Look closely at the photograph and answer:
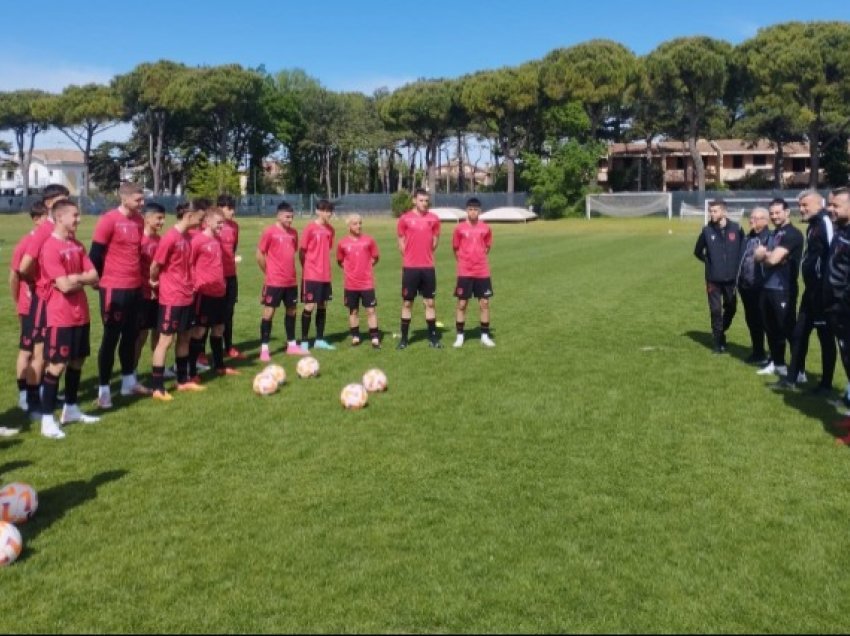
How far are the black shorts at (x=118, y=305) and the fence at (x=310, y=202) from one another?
5784 centimetres

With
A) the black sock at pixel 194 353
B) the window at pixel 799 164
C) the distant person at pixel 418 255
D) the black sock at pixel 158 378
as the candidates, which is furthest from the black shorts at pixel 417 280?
the window at pixel 799 164

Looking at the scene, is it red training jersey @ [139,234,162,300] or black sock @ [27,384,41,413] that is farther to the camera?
red training jersey @ [139,234,162,300]

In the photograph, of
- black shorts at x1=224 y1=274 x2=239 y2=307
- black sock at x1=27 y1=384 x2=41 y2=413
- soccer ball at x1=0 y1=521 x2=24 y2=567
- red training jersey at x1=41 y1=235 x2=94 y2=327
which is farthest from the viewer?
black shorts at x1=224 y1=274 x2=239 y2=307

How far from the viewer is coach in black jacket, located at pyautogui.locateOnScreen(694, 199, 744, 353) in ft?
34.5

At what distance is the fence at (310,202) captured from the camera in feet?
220

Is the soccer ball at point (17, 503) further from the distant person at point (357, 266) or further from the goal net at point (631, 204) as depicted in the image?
the goal net at point (631, 204)

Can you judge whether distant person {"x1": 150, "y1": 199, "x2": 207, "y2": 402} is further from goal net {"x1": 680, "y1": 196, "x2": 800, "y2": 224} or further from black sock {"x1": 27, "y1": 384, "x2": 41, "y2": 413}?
goal net {"x1": 680, "y1": 196, "x2": 800, "y2": 224}

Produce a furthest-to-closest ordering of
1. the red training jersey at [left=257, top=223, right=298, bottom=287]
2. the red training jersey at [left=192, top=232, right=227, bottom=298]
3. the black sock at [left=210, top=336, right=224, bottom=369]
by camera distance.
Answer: the red training jersey at [left=257, top=223, right=298, bottom=287] < the black sock at [left=210, top=336, right=224, bottom=369] < the red training jersey at [left=192, top=232, right=227, bottom=298]

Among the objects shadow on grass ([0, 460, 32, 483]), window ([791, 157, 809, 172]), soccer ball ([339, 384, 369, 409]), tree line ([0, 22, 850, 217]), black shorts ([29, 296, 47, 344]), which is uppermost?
tree line ([0, 22, 850, 217])

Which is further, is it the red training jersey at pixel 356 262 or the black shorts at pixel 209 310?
the red training jersey at pixel 356 262

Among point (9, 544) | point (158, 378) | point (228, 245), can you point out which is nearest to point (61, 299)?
point (158, 378)

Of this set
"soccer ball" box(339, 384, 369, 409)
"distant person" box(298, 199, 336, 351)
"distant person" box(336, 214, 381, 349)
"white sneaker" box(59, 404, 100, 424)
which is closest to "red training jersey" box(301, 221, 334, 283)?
"distant person" box(298, 199, 336, 351)

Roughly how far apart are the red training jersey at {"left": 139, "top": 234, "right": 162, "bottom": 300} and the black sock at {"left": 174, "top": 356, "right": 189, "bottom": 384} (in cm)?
81

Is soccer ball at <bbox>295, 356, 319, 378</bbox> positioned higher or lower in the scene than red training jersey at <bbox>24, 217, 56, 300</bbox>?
lower
